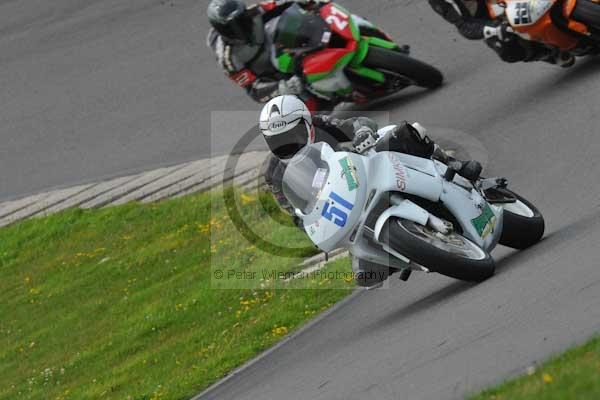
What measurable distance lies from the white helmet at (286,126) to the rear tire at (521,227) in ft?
4.67

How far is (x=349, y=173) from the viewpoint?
775 cm

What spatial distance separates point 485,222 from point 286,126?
1.41 meters

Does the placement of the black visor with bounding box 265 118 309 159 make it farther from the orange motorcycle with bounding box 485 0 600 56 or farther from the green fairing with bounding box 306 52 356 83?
the green fairing with bounding box 306 52 356 83

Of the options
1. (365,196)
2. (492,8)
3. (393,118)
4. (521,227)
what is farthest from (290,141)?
(393,118)

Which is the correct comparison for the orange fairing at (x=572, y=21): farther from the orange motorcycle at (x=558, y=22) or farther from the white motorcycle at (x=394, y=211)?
the white motorcycle at (x=394, y=211)

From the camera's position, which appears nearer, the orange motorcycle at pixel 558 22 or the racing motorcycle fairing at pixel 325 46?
the orange motorcycle at pixel 558 22

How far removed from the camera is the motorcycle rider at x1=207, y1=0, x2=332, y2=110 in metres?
13.1

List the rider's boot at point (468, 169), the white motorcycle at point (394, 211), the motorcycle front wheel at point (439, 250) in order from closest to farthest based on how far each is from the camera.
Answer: the motorcycle front wheel at point (439, 250) → the white motorcycle at point (394, 211) → the rider's boot at point (468, 169)

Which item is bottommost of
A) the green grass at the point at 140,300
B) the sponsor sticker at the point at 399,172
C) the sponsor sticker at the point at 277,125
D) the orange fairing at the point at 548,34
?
the green grass at the point at 140,300

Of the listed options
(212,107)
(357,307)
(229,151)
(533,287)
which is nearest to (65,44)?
(212,107)

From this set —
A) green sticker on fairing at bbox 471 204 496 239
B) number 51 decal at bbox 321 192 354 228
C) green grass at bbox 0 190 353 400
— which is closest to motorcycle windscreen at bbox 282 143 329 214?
number 51 decal at bbox 321 192 354 228

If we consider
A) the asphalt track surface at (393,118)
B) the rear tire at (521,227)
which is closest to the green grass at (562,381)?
the asphalt track surface at (393,118)

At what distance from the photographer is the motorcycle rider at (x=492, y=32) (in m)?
11.7

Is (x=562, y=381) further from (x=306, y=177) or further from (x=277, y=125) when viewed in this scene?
(x=277, y=125)
